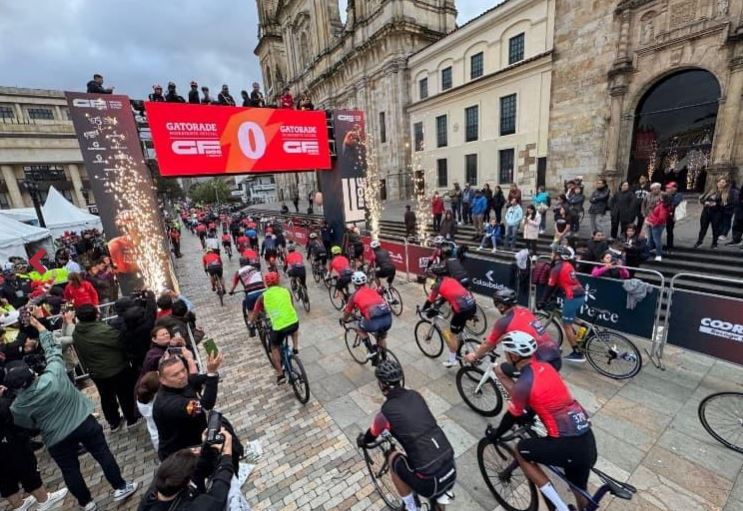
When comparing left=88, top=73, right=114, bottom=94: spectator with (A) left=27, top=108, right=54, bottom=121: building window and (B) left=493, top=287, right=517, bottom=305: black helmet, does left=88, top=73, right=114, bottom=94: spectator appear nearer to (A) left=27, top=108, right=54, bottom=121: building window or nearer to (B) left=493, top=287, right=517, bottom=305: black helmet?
(B) left=493, top=287, right=517, bottom=305: black helmet

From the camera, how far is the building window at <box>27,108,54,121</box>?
43.6 metres

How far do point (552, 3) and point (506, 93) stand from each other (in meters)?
4.82

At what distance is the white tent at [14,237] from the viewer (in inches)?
487

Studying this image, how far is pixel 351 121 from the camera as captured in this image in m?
12.8

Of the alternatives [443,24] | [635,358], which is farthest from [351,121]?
[443,24]

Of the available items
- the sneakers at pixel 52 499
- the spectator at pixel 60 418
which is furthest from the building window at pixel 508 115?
the sneakers at pixel 52 499

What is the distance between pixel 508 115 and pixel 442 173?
6.89m

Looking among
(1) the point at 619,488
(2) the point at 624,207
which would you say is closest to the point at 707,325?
(1) the point at 619,488

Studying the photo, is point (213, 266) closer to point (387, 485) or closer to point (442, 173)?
point (387, 485)

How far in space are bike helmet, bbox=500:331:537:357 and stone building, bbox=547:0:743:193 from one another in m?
15.7

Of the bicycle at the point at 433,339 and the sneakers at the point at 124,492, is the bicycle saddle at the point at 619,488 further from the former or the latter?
the sneakers at the point at 124,492

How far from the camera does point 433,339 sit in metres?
6.28

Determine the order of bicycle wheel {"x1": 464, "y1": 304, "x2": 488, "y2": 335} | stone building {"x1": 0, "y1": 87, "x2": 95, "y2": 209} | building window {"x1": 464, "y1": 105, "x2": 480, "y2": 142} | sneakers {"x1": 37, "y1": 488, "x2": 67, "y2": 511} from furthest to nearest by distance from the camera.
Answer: stone building {"x1": 0, "y1": 87, "x2": 95, "y2": 209} → building window {"x1": 464, "y1": 105, "x2": 480, "y2": 142} → bicycle wheel {"x1": 464, "y1": 304, "x2": 488, "y2": 335} → sneakers {"x1": 37, "y1": 488, "x2": 67, "y2": 511}

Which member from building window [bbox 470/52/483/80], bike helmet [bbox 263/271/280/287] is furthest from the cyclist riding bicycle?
building window [bbox 470/52/483/80]
